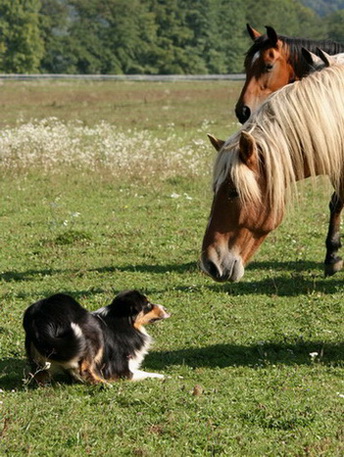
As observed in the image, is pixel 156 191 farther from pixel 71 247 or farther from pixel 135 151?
pixel 71 247

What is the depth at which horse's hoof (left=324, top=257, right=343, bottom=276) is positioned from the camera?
893cm

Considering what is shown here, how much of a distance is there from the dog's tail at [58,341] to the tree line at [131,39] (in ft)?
273

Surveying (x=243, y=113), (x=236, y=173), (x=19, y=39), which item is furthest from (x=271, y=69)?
(x=19, y=39)

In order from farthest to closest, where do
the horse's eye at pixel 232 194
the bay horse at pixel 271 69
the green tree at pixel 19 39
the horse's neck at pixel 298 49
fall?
the green tree at pixel 19 39 → the bay horse at pixel 271 69 → the horse's neck at pixel 298 49 → the horse's eye at pixel 232 194

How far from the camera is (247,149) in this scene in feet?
16.4

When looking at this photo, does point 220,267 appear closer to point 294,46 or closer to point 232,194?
point 232,194

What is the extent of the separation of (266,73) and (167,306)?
A: 297cm

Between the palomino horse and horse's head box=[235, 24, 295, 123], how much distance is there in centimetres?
316

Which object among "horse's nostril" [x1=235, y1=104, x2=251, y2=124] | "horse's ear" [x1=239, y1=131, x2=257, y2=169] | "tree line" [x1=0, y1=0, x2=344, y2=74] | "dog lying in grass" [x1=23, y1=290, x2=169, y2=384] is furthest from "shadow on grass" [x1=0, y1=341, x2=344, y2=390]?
"tree line" [x1=0, y1=0, x2=344, y2=74]

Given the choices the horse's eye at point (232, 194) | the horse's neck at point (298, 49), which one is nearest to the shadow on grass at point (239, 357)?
the horse's eye at point (232, 194)

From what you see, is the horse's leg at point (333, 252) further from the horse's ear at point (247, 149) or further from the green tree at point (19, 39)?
the green tree at point (19, 39)

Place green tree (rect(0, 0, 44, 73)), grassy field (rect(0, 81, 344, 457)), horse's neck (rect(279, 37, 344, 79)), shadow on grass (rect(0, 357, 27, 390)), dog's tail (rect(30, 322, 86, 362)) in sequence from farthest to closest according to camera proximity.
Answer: green tree (rect(0, 0, 44, 73))
horse's neck (rect(279, 37, 344, 79))
shadow on grass (rect(0, 357, 27, 390))
dog's tail (rect(30, 322, 86, 362))
grassy field (rect(0, 81, 344, 457))

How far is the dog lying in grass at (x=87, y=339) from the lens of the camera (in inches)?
213

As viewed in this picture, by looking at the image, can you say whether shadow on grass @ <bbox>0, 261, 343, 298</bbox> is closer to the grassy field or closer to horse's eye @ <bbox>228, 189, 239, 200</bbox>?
the grassy field
